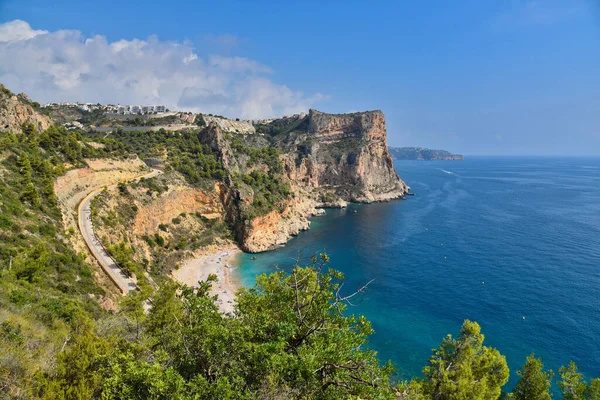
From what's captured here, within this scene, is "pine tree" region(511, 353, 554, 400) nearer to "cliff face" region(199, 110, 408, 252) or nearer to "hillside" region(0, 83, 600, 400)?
"hillside" region(0, 83, 600, 400)

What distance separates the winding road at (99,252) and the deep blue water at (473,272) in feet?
61.4

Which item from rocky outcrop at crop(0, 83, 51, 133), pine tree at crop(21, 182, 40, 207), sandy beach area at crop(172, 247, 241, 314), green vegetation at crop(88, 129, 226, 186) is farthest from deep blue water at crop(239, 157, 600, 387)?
rocky outcrop at crop(0, 83, 51, 133)

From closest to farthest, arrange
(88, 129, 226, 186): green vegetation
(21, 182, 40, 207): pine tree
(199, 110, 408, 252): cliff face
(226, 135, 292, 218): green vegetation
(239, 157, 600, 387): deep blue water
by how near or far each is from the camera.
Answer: (21, 182, 40, 207): pine tree, (239, 157, 600, 387): deep blue water, (88, 129, 226, 186): green vegetation, (199, 110, 408, 252): cliff face, (226, 135, 292, 218): green vegetation

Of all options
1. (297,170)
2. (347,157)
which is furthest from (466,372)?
(347,157)

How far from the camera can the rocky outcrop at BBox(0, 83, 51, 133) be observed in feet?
119

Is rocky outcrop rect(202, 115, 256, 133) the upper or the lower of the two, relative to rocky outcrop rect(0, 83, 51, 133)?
upper

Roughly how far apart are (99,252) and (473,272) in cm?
4553

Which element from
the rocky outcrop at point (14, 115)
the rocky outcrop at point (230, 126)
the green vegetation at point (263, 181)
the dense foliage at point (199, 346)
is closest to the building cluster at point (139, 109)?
the rocky outcrop at point (230, 126)

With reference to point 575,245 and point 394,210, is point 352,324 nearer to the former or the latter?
point 575,245

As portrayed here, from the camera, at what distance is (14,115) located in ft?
125

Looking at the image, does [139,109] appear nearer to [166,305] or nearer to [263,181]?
[263,181]

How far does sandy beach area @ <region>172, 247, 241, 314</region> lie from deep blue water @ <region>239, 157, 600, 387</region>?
228cm

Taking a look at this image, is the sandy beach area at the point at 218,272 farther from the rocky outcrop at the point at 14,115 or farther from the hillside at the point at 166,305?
the rocky outcrop at the point at 14,115

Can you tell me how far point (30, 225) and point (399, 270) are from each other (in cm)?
4214
